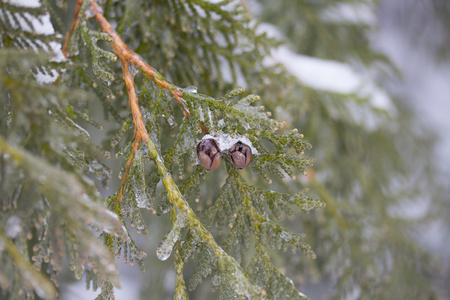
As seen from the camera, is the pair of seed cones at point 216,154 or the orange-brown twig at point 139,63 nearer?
the pair of seed cones at point 216,154

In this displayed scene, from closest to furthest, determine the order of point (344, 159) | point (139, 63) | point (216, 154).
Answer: point (216, 154) < point (139, 63) < point (344, 159)

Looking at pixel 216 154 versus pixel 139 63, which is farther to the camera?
pixel 139 63

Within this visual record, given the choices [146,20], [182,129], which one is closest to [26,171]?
[182,129]

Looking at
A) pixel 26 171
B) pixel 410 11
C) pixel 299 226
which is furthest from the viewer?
pixel 410 11

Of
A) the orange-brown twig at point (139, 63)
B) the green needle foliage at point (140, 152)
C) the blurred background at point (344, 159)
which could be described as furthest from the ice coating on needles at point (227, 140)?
the blurred background at point (344, 159)

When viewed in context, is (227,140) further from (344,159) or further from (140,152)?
(344,159)

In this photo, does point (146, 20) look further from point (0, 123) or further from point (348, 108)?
point (348, 108)

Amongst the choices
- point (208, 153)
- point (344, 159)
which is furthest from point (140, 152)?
point (344, 159)

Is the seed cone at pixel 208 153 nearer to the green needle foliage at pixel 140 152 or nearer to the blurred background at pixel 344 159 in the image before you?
the green needle foliage at pixel 140 152
